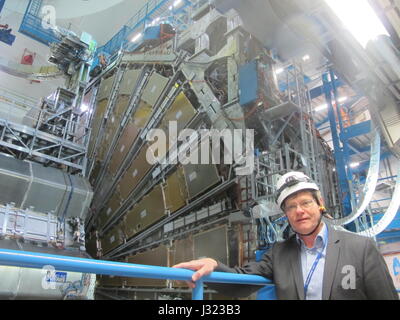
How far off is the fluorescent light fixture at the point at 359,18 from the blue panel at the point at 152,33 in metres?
8.54

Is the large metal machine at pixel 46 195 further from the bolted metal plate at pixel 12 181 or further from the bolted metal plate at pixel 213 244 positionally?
the bolted metal plate at pixel 213 244

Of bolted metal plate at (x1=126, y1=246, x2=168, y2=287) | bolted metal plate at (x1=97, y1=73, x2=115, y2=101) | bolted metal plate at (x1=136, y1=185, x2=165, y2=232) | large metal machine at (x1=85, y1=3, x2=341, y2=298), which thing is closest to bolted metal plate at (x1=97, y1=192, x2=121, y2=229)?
large metal machine at (x1=85, y1=3, x2=341, y2=298)

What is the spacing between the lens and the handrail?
1201 mm

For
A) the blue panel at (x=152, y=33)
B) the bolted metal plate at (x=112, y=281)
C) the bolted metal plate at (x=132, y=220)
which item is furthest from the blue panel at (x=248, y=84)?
the bolted metal plate at (x=112, y=281)

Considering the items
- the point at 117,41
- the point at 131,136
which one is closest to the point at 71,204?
the point at 131,136

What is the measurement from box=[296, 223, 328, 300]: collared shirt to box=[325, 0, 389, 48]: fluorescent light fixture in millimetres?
2047

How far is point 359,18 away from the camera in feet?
9.36

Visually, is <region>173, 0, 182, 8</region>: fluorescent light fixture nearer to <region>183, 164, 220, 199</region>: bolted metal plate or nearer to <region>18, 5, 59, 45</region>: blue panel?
<region>18, 5, 59, 45</region>: blue panel

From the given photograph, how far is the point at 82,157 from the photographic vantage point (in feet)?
29.7

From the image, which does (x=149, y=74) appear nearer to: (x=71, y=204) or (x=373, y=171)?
(x=71, y=204)

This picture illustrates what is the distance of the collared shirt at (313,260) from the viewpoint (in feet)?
5.46

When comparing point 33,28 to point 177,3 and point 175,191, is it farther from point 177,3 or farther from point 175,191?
point 175,191

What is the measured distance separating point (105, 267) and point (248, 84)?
5.83m

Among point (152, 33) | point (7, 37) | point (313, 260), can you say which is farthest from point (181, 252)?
point (7, 37)
